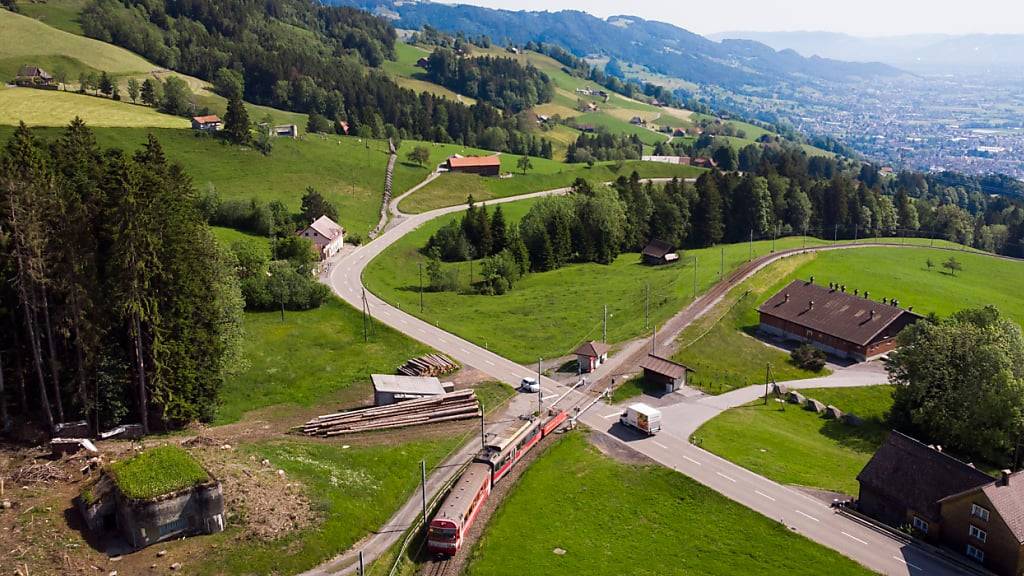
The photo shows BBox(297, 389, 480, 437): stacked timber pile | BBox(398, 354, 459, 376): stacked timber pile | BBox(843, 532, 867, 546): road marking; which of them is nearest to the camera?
BBox(843, 532, 867, 546): road marking

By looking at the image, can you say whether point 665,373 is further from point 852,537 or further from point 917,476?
point 852,537

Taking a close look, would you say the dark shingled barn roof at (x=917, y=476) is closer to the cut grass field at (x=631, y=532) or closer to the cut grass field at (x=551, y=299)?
the cut grass field at (x=631, y=532)

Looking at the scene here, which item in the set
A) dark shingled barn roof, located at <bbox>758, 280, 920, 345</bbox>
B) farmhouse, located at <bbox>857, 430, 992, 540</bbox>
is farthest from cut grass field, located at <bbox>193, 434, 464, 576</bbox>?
dark shingled barn roof, located at <bbox>758, 280, 920, 345</bbox>

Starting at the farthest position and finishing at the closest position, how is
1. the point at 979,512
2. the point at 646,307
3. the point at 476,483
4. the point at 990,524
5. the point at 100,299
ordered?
the point at 646,307, the point at 100,299, the point at 476,483, the point at 979,512, the point at 990,524


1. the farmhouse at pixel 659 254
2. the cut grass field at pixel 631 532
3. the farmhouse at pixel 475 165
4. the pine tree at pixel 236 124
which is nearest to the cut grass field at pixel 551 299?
the farmhouse at pixel 659 254

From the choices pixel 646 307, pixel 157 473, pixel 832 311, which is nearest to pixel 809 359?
pixel 832 311

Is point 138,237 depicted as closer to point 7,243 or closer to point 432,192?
point 7,243

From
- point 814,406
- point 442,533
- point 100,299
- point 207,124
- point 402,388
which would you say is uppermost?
point 207,124

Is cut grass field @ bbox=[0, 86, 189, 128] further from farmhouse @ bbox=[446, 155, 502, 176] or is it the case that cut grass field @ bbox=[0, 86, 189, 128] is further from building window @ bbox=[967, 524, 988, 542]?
building window @ bbox=[967, 524, 988, 542]
